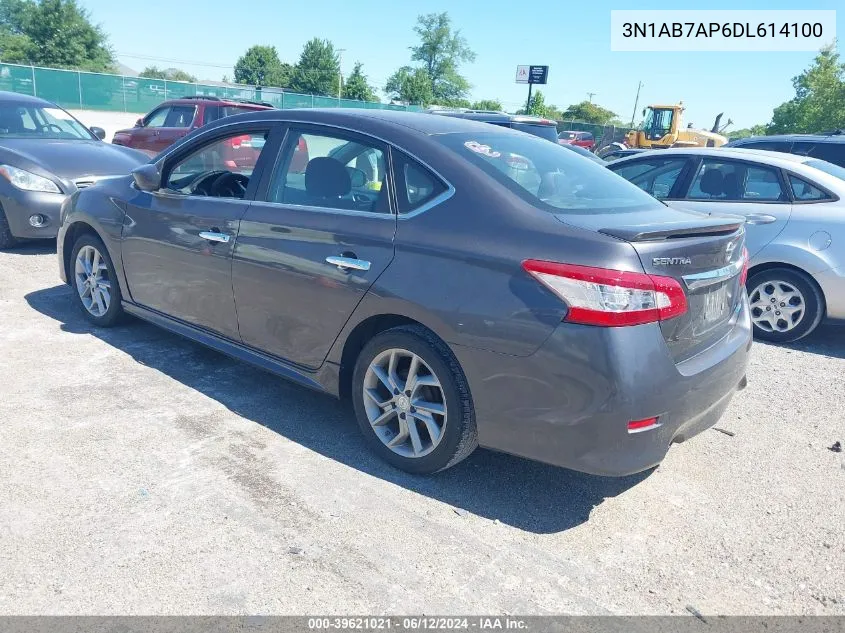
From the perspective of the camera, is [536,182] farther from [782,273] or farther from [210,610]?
[782,273]

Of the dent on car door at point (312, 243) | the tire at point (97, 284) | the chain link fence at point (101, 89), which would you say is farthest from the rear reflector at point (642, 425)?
the chain link fence at point (101, 89)

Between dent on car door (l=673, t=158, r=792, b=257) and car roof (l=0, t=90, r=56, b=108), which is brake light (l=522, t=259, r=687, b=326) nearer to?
dent on car door (l=673, t=158, r=792, b=257)

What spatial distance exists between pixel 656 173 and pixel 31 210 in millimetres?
6344

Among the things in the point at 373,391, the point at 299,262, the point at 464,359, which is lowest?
the point at 373,391

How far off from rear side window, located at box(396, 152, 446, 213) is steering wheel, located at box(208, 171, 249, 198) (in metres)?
1.26

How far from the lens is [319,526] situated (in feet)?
9.38

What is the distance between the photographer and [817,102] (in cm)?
3644

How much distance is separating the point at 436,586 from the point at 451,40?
97387mm

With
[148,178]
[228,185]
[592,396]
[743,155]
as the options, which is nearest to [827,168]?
[743,155]

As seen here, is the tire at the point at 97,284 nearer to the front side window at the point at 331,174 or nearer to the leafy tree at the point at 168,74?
the front side window at the point at 331,174

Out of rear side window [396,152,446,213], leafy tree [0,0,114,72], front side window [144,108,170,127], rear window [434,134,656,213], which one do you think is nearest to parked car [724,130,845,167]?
rear window [434,134,656,213]

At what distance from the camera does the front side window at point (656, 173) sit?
646cm

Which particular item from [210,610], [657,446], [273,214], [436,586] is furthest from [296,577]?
[273,214]

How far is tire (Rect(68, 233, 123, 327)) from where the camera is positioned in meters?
4.96
